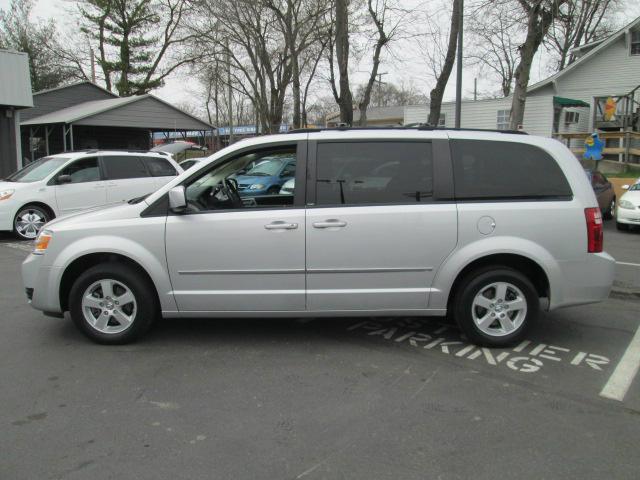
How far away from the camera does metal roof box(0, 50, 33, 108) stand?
16.9m

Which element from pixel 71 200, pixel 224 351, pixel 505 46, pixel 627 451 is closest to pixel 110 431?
pixel 224 351

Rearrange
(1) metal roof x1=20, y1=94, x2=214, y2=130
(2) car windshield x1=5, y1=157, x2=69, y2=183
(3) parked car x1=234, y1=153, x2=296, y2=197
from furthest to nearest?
(1) metal roof x1=20, y1=94, x2=214, y2=130
(2) car windshield x1=5, y1=157, x2=69, y2=183
(3) parked car x1=234, y1=153, x2=296, y2=197

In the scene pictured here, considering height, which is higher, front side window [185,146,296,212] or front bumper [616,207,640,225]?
front side window [185,146,296,212]

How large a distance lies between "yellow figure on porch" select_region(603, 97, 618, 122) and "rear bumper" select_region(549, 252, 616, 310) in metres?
22.3

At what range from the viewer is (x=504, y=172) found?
15.1ft

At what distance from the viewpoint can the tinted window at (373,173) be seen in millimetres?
4527

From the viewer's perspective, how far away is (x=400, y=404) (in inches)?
144

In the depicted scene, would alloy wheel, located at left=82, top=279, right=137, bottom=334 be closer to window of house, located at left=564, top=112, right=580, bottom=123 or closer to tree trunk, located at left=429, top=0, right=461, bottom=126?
tree trunk, located at left=429, top=0, right=461, bottom=126

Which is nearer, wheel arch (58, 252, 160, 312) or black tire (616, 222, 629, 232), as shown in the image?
wheel arch (58, 252, 160, 312)

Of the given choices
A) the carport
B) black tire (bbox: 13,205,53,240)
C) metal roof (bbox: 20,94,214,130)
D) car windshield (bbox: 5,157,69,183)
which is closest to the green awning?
the carport

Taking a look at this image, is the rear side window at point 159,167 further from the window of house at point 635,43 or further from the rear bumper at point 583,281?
the window of house at point 635,43

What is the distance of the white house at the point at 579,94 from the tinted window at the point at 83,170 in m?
19.3

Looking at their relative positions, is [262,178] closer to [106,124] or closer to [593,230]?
[593,230]

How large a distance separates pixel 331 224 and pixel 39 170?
8573 millimetres
